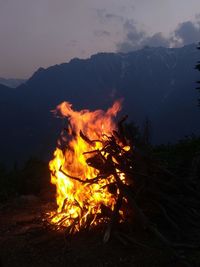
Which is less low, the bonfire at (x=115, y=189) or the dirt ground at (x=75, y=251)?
the bonfire at (x=115, y=189)

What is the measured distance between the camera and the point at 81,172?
10.6m

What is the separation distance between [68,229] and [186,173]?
3.67 metres

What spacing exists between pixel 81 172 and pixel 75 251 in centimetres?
241

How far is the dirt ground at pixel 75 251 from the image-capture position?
26.1ft

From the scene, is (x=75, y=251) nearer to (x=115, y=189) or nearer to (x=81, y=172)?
(x=115, y=189)

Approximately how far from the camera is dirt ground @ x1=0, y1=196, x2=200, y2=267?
796cm

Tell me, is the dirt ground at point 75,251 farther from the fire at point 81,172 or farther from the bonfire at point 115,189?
the fire at point 81,172

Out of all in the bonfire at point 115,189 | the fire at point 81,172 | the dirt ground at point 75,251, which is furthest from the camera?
the fire at point 81,172

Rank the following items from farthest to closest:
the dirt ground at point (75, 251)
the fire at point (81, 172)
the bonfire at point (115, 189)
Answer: the fire at point (81, 172)
the bonfire at point (115, 189)
the dirt ground at point (75, 251)

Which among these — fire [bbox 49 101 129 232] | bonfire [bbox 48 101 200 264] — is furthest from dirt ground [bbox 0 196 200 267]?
fire [bbox 49 101 129 232]

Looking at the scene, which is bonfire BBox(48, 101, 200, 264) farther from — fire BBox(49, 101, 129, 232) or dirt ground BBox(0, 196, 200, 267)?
dirt ground BBox(0, 196, 200, 267)

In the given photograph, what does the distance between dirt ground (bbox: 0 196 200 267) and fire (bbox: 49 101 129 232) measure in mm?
480

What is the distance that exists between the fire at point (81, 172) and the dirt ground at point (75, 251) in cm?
48

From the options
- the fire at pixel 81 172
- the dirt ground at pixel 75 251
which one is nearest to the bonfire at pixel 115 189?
the fire at pixel 81 172
